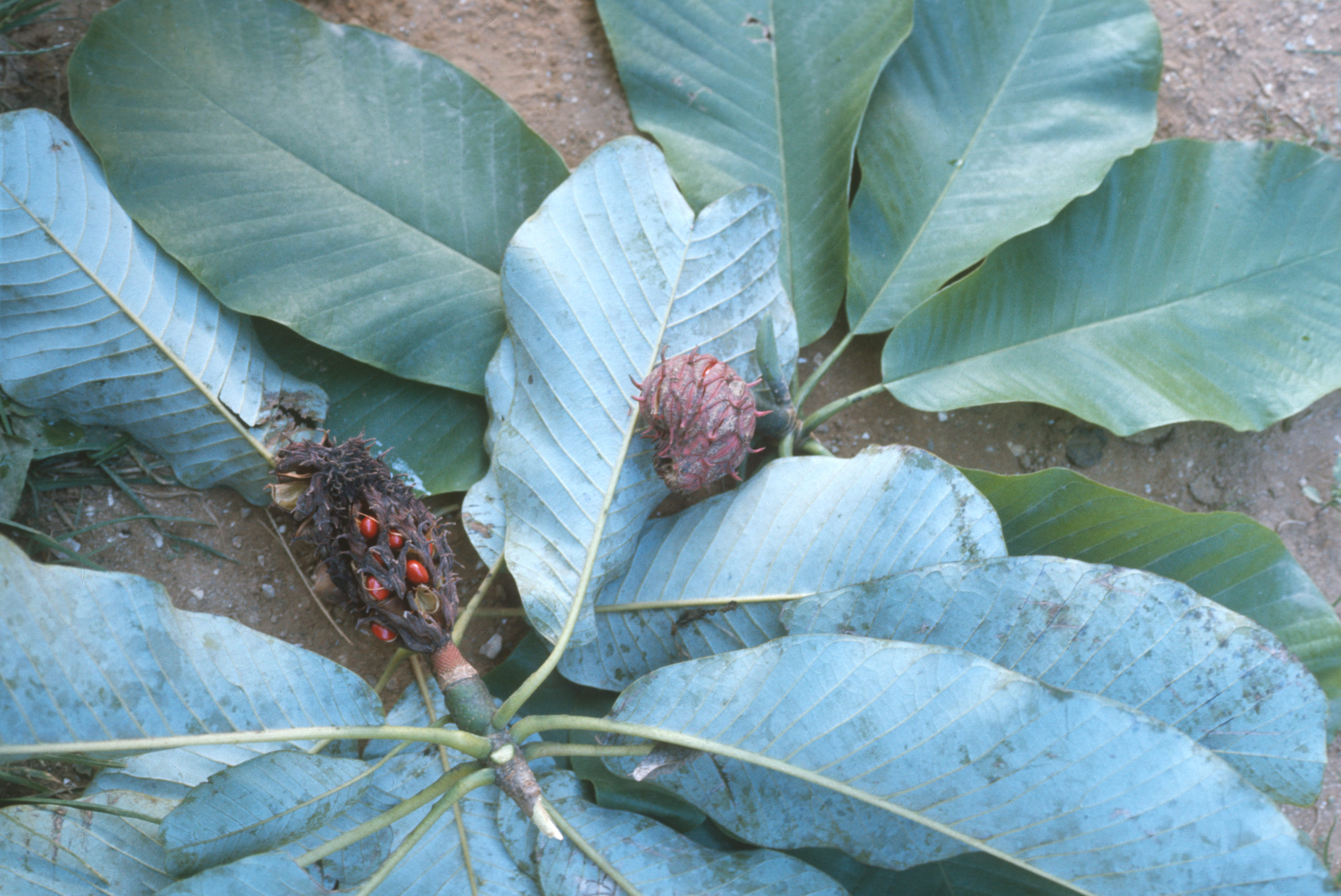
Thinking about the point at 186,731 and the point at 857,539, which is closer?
the point at 186,731

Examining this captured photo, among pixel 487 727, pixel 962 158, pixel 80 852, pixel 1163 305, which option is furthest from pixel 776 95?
pixel 80 852

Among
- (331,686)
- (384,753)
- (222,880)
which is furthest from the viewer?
(384,753)

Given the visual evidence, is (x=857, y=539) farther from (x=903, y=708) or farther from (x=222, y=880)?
(x=222, y=880)

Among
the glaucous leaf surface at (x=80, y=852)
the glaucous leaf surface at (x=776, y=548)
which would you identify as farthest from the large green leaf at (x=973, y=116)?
the glaucous leaf surface at (x=80, y=852)

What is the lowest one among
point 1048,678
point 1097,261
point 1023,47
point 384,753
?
point 384,753

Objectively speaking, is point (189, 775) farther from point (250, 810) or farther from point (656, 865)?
point (656, 865)

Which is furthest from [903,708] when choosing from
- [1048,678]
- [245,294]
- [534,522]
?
[245,294]
